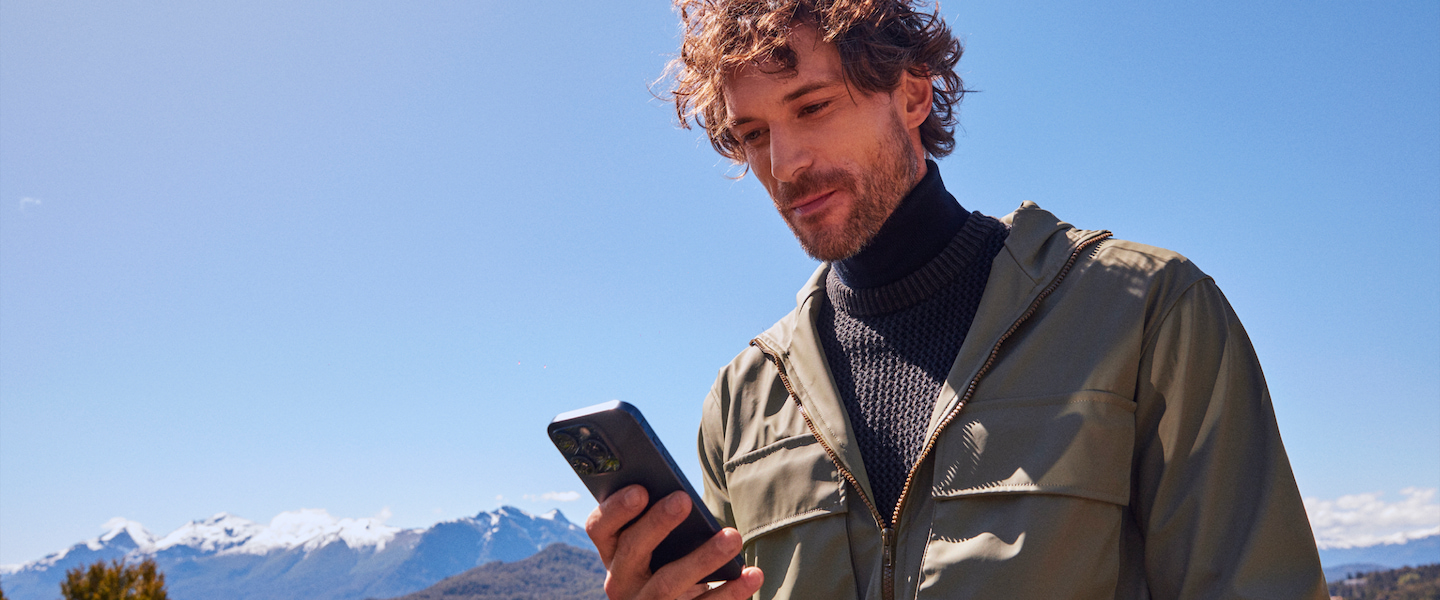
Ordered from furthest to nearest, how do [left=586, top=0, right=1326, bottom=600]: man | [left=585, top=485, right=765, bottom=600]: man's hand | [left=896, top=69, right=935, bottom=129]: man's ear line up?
[left=896, top=69, right=935, bottom=129]: man's ear < [left=585, top=485, right=765, bottom=600]: man's hand < [left=586, top=0, right=1326, bottom=600]: man

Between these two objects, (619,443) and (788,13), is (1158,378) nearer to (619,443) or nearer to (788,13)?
(619,443)

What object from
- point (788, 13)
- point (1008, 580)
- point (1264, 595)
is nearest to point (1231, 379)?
point (1264, 595)

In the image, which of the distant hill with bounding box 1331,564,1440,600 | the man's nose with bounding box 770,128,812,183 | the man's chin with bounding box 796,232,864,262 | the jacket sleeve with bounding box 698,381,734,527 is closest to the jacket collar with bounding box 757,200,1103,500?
the man's chin with bounding box 796,232,864,262

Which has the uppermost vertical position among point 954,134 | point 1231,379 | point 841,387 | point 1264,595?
point 954,134

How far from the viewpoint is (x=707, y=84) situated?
3.28 metres

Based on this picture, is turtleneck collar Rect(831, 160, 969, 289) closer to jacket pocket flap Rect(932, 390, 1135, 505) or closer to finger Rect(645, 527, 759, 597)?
jacket pocket flap Rect(932, 390, 1135, 505)

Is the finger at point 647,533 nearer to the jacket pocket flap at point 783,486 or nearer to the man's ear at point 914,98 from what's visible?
the jacket pocket flap at point 783,486

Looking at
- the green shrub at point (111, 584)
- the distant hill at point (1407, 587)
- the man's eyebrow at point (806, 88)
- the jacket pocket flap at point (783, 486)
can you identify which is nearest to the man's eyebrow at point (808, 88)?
the man's eyebrow at point (806, 88)

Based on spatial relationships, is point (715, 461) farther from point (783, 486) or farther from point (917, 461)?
point (917, 461)

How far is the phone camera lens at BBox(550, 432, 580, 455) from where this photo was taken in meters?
2.30

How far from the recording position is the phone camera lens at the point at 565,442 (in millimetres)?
2297

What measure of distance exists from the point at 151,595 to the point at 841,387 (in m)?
33.9

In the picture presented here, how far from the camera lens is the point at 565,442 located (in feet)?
7.59

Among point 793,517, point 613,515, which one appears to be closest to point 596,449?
point 613,515
